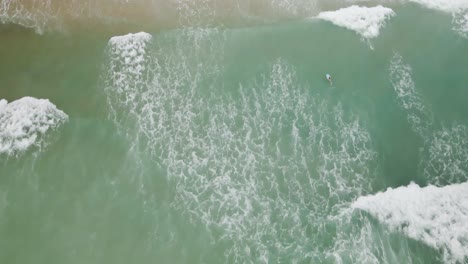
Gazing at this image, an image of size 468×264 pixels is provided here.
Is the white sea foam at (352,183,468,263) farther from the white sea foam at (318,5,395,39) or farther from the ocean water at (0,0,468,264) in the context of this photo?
the white sea foam at (318,5,395,39)

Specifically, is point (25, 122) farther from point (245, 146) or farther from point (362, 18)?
point (362, 18)

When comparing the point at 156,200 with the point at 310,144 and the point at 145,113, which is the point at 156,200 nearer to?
the point at 145,113

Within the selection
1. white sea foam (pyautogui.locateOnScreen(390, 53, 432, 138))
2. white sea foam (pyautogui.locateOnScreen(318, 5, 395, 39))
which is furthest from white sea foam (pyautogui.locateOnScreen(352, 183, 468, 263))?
white sea foam (pyautogui.locateOnScreen(318, 5, 395, 39))

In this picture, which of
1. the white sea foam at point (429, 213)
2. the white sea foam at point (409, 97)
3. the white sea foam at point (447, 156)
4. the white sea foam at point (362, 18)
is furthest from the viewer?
the white sea foam at point (362, 18)

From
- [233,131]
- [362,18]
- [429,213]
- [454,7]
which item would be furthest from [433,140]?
[454,7]

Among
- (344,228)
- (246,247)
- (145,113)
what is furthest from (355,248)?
(145,113)

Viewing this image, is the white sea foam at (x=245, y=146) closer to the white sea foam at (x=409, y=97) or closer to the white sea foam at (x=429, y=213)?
the white sea foam at (x=429, y=213)

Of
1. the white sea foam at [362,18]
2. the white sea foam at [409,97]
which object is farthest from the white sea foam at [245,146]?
the white sea foam at [362,18]
